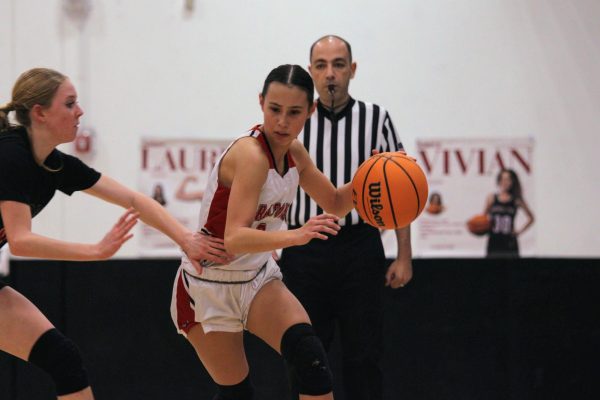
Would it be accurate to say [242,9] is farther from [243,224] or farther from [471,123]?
[243,224]

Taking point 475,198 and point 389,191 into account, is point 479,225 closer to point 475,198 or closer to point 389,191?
point 475,198

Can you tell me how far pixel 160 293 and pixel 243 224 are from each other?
2282 millimetres

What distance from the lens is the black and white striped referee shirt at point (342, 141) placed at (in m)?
4.02

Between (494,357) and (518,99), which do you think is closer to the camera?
(494,357)

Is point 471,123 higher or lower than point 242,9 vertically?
lower

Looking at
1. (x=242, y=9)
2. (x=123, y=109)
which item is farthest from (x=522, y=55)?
(x=123, y=109)

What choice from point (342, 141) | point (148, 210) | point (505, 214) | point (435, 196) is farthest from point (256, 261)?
point (505, 214)

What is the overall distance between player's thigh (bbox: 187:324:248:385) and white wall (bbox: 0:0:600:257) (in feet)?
7.21

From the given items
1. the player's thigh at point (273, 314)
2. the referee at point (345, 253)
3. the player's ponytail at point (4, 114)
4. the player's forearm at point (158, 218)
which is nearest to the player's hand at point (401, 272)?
the referee at point (345, 253)

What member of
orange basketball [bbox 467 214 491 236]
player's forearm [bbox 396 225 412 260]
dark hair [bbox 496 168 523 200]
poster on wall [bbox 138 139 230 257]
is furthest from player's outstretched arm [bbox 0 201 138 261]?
dark hair [bbox 496 168 523 200]

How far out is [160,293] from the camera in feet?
16.7

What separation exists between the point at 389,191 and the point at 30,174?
1541 mm

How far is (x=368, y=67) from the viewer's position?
5.36 m

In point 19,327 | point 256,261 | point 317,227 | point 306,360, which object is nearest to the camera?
point 317,227
